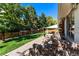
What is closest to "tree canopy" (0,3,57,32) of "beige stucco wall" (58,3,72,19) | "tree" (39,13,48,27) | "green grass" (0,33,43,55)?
"tree" (39,13,48,27)

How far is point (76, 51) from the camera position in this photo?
8.41 meters

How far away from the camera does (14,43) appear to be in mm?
8523

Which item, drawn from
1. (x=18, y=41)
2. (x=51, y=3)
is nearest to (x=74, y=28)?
(x=51, y=3)

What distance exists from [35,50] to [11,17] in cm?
100

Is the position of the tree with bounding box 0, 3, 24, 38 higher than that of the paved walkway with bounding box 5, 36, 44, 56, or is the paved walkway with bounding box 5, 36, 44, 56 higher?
→ the tree with bounding box 0, 3, 24, 38

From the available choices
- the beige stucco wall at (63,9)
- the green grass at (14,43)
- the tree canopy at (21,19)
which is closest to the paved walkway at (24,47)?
the green grass at (14,43)

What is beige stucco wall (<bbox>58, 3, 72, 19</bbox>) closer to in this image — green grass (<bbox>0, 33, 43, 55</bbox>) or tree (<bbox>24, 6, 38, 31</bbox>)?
tree (<bbox>24, 6, 38, 31</bbox>)

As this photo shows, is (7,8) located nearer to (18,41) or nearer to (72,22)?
(18,41)

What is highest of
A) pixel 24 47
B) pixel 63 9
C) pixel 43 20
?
pixel 63 9

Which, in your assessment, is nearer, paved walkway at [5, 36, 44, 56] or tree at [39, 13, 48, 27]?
paved walkway at [5, 36, 44, 56]

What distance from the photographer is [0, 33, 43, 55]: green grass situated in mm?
8445

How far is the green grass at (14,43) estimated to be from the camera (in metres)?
8.45

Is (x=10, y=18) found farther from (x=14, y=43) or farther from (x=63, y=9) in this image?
(x=63, y=9)

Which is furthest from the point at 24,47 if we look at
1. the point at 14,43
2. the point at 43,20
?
the point at 43,20
